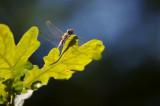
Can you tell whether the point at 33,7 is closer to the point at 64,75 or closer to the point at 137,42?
the point at 137,42

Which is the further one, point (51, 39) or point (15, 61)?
point (51, 39)

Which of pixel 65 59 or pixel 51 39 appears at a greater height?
pixel 51 39

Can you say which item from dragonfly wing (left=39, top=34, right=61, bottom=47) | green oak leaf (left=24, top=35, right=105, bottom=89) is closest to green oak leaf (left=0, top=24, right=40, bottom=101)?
green oak leaf (left=24, top=35, right=105, bottom=89)

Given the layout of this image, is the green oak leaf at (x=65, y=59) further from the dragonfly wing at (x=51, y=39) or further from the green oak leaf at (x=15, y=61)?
the dragonfly wing at (x=51, y=39)

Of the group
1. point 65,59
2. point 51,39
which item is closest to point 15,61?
point 65,59

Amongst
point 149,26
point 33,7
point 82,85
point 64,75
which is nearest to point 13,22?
point 33,7

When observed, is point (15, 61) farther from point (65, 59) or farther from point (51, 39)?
point (51, 39)

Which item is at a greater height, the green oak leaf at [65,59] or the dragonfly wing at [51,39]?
the dragonfly wing at [51,39]

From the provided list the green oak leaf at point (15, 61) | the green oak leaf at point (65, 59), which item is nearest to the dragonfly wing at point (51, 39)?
the green oak leaf at point (65, 59)
